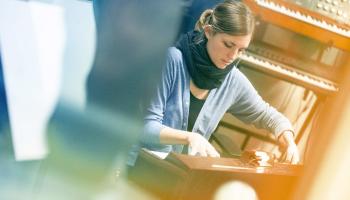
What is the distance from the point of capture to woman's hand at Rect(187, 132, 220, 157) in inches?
40.3

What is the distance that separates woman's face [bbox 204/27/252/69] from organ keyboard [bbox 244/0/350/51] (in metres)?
0.12

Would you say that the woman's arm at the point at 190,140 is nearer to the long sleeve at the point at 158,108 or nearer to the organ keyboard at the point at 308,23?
the long sleeve at the point at 158,108

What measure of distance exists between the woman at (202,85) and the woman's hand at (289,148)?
13 centimetres

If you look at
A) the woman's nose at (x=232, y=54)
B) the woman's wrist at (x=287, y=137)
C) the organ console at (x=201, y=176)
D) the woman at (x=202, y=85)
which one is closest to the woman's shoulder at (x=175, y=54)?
the woman at (x=202, y=85)

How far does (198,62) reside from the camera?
0.99 m

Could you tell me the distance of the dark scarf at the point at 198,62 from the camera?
3.24 feet

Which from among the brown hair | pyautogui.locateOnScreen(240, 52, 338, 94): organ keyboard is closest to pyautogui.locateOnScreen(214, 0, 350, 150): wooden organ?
pyautogui.locateOnScreen(240, 52, 338, 94): organ keyboard

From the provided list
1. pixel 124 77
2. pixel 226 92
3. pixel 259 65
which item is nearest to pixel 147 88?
pixel 124 77

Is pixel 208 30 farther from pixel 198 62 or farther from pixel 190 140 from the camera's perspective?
pixel 190 140

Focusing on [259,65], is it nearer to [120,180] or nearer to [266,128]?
[266,128]

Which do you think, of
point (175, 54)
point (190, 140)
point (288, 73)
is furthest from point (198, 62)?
point (288, 73)

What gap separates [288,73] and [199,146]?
0.35 m

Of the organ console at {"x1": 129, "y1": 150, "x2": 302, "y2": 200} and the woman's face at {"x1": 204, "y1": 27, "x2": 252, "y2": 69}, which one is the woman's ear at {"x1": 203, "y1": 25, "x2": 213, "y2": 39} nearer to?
the woman's face at {"x1": 204, "y1": 27, "x2": 252, "y2": 69}

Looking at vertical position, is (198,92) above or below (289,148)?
above
